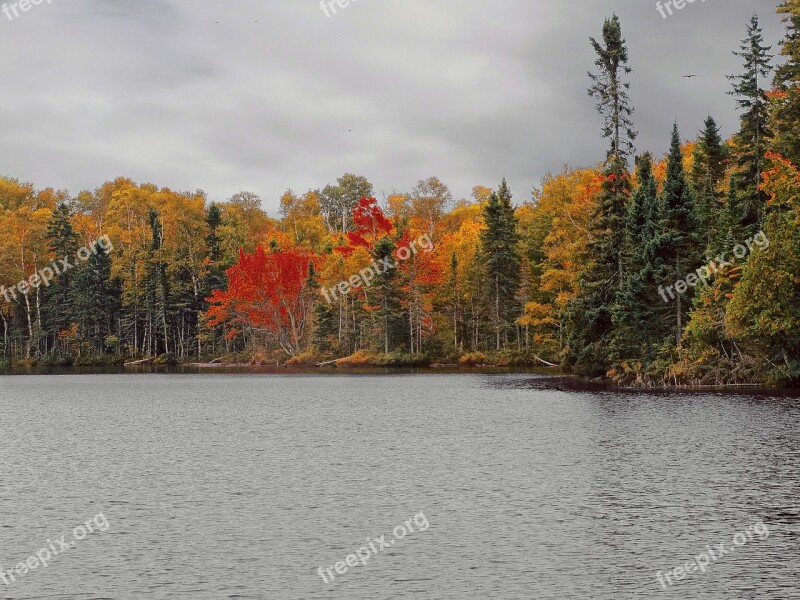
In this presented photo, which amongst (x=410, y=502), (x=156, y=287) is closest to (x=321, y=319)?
(x=156, y=287)

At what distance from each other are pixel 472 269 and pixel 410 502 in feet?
275

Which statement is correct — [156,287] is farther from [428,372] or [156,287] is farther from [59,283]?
[428,372]

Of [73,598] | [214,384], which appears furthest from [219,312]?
[73,598]

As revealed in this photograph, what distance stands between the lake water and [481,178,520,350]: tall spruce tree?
53362 millimetres

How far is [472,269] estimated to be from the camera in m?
108

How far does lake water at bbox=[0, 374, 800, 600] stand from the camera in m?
17.8

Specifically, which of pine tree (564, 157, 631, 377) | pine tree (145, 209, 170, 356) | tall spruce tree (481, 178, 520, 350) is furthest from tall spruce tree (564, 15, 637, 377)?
pine tree (145, 209, 170, 356)

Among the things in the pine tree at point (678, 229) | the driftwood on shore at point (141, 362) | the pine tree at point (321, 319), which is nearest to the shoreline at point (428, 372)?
the driftwood on shore at point (141, 362)

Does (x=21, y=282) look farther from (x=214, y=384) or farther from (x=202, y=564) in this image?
(x=202, y=564)

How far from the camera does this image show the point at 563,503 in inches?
969

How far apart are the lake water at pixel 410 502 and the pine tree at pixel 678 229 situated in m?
17.2

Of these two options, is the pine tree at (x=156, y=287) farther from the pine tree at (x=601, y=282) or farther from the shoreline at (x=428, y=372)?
the pine tree at (x=601, y=282)

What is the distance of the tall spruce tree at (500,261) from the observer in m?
102

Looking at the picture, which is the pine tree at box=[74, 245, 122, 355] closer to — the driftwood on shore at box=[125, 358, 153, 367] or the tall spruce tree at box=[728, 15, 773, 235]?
the driftwood on shore at box=[125, 358, 153, 367]
